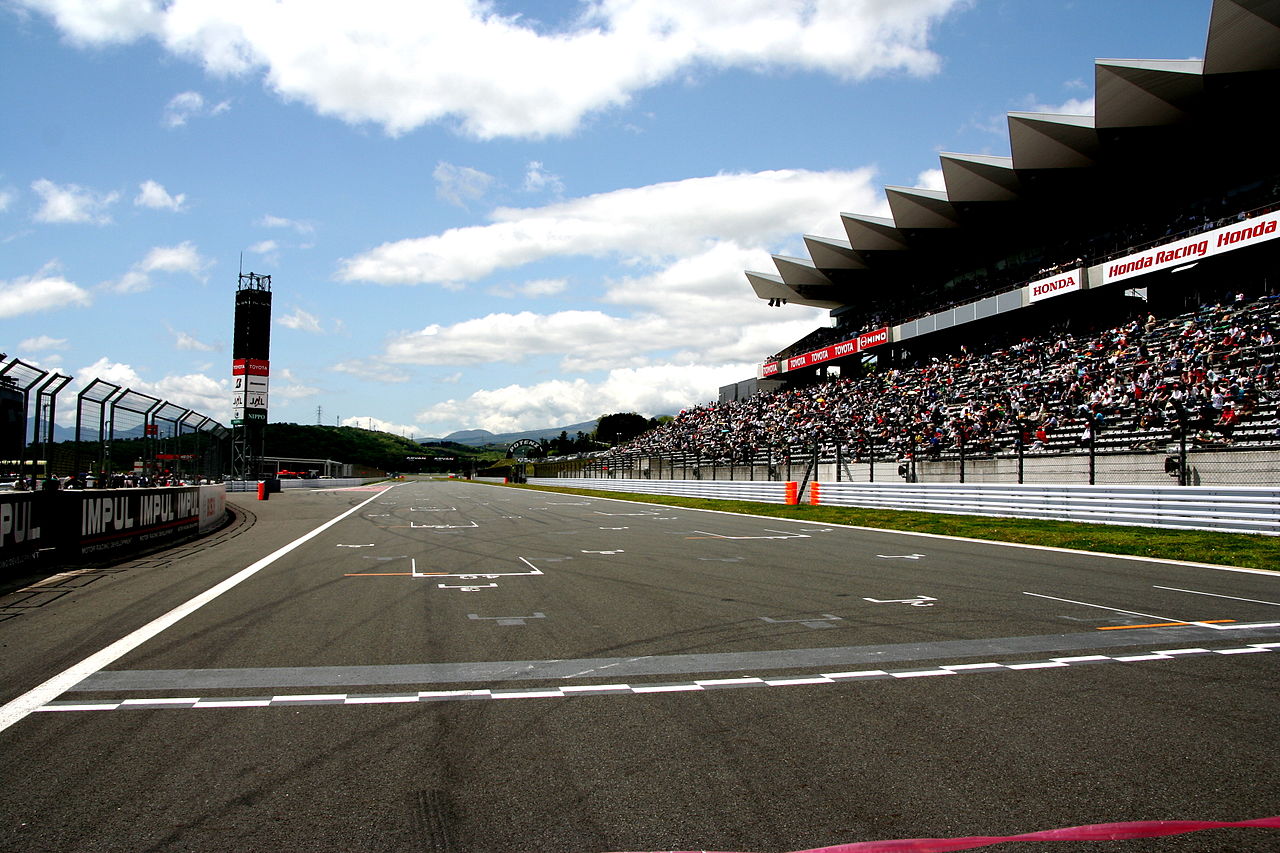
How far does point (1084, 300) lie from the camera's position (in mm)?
38219

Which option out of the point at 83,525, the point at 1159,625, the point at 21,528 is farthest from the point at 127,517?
the point at 1159,625

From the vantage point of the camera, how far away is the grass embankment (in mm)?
13102

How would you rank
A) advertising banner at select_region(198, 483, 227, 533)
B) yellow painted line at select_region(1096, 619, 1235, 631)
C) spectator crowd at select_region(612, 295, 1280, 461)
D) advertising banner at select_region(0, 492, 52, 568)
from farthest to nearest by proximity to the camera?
advertising banner at select_region(198, 483, 227, 533) → spectator crowd at select_region(612, 295, 1280, 461) → advertising banner at select_region(0, 492, 52, 568) → yellow painted line at select_region(1096, 619, 1235, 631)

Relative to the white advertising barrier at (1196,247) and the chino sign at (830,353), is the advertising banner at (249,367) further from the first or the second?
the white advertising barrier at (1196,247)

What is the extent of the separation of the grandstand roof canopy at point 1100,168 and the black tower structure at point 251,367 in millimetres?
47401

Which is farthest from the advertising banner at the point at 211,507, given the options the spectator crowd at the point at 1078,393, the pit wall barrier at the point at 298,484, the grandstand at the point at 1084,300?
the pit wall barrier at the point at 298,484

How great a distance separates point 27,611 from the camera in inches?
332

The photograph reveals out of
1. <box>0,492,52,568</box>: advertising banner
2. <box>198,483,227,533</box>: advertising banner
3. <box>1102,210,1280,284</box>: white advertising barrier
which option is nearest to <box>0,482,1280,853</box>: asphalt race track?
<box>0,492,52,568</box>: advertising banner

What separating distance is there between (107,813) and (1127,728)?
4902 millimetres

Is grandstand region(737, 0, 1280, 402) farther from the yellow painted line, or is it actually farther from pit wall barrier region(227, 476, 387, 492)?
pit wall barrier region(227, 476, 387, 492)

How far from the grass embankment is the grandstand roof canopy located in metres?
19.3

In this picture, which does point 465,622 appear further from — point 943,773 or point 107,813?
point 943,773

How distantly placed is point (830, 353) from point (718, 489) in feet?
70.7

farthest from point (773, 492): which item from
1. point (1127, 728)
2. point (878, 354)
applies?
point (1127, 728)
